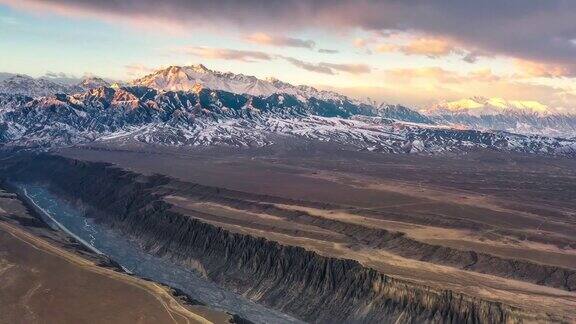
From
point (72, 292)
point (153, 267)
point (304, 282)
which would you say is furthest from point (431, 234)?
point (72, 292)

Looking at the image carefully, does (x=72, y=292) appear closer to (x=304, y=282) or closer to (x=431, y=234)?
(x=304, y=282)

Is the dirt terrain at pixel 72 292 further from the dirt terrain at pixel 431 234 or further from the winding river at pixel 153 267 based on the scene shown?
the dirt terrain at pixel 431 234

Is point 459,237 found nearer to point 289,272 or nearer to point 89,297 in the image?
point 289,272

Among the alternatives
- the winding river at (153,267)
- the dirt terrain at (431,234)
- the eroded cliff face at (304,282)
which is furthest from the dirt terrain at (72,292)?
the dirt terrain at (431,234)

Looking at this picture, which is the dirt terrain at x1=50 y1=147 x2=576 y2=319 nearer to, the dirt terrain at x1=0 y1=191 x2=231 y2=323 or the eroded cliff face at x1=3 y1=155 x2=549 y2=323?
the eroded cliff face at x1=3 y1=155 x2=549 y2=323

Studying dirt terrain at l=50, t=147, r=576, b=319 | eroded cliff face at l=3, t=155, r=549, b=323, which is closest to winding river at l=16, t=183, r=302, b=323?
eroded cliff face at l=3, t=155, r=549, b=323

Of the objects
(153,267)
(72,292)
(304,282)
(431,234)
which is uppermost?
(431,234)

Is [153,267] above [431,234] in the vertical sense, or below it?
below

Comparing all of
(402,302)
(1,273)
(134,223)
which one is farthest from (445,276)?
(134,223)

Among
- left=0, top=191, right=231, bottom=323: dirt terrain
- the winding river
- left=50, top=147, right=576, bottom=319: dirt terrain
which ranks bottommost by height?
the winding river
